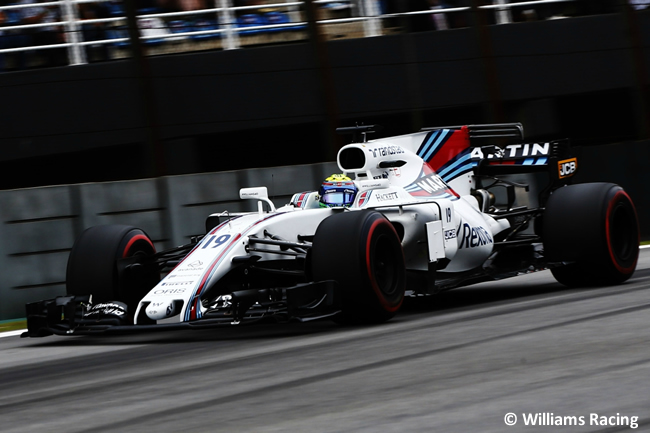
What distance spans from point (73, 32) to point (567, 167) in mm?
6336

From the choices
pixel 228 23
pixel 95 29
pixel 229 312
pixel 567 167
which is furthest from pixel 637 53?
pixel 229 312

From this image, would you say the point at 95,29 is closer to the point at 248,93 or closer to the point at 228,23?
the point at 228,23

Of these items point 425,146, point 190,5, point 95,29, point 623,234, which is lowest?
point 623,234

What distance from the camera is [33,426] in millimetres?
4773

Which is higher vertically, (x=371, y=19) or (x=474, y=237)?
(x=371, y=19)

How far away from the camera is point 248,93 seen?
13.4 metres

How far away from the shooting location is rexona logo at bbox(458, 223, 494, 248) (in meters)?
8.98

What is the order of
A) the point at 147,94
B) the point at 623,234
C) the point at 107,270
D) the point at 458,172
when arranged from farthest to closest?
1. the point at 147,94
2. the point at 458,172
3. the point at 623,234
4. the point at 107,270

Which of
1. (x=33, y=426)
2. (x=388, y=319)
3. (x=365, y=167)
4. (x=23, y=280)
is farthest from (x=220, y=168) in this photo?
(x=33, y=426)

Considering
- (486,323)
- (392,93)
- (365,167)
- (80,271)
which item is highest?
(392,93)

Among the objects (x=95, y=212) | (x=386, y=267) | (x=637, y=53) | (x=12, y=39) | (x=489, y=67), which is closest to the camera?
(x=386, y=267)

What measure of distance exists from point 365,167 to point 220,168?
14.1 feet

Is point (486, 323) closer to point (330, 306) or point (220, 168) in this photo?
point (330, 306)

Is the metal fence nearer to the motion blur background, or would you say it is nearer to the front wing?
the motion blur background
